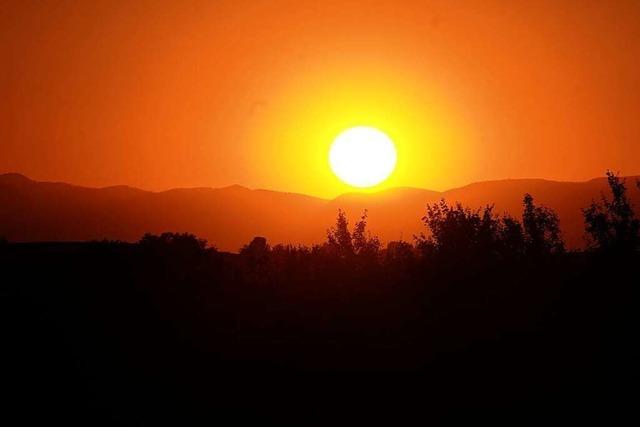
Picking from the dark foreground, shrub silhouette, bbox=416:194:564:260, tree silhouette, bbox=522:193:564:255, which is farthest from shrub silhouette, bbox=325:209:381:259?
tree silhouette, bbox=522:193:564:255

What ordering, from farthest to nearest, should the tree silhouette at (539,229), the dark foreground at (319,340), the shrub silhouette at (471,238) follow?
the tree silhouette at (539,229) < the shrub silhouette at (471,238) < the dark foreground at (319,340)

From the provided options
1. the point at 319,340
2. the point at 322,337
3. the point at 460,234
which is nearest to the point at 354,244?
the point at 460,234

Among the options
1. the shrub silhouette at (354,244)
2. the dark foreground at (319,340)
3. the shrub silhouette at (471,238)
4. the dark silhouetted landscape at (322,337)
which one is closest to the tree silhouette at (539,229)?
the shrub silhouette at (471,238)

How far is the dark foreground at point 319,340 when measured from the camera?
17.5 meters

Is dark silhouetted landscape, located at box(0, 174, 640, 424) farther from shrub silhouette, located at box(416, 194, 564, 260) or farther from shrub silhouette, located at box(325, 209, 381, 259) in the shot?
shrub silhouette, located at box(325, 209, 381, 259)

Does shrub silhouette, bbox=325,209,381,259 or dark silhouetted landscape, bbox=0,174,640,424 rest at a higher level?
shrub silhouette, bbox=325,209,381,259

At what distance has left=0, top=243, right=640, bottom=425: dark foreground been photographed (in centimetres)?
1752

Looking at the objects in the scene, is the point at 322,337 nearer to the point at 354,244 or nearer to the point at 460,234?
the point at 354,244

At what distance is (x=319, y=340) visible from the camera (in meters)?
22.9

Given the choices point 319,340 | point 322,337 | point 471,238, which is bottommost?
point 319,340

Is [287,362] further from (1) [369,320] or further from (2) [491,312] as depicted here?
(2) [491,312]

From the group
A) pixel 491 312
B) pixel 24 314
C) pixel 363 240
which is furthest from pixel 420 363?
pixel 24 314

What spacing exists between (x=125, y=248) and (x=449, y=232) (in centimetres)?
2392

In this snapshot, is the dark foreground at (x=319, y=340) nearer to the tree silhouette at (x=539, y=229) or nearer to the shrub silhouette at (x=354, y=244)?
the shrub silhouette at (x=354, y=244)
